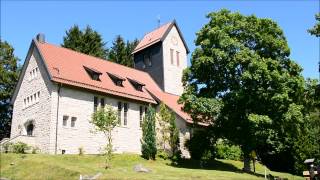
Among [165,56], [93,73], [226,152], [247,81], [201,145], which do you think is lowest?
[226,152]

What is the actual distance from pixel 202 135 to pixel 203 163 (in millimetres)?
2618

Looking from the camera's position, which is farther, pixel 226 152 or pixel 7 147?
pixel 226 152

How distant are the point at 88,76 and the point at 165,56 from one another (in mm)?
13399

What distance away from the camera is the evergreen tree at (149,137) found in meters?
38.1

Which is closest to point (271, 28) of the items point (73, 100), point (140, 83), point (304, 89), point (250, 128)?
point (304, 89)

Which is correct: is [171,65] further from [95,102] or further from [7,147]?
[7,147]

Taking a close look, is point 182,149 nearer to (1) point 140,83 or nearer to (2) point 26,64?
(1) point 140,83

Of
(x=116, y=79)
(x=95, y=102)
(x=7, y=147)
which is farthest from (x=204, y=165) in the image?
(x=7, y=147)

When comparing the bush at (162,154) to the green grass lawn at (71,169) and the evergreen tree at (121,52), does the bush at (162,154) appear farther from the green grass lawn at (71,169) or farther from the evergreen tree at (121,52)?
the evergreen tree at (121,52)

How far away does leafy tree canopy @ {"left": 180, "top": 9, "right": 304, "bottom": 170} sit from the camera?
112 feet

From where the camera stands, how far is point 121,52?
6756 centimetres

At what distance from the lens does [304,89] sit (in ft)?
114

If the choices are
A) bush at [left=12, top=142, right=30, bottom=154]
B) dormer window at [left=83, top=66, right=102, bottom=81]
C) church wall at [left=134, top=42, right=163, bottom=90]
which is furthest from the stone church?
church wall at [left=134, top=42, right=163, bottom=90]

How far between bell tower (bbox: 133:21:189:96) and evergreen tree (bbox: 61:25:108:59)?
10.3 m
